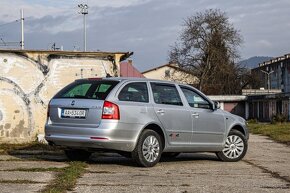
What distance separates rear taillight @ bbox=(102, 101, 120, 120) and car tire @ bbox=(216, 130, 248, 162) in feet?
11.0

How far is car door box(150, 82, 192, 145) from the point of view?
1073 cm

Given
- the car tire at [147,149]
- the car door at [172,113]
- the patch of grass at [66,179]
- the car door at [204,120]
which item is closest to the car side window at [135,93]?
the car door at [172,113]

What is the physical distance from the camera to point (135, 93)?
34.3 ft

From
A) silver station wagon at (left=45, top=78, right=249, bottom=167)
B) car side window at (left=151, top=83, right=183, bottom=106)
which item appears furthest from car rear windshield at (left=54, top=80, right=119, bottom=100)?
car side window at (left=151, top=83, right=183, bottom=106)

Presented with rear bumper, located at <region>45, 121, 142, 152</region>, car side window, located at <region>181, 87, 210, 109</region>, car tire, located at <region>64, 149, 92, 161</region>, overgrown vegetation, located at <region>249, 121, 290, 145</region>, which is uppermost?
car side window, located at <region>181, 87, 210, 109</region>

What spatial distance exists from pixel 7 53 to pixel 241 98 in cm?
6069

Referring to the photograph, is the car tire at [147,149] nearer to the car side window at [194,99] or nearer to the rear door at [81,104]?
the rear door at [81,104]

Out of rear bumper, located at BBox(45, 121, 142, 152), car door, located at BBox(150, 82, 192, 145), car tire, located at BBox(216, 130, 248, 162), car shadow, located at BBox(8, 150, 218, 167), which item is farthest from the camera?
car tire, located at BBox(216, 130, 248, 162)

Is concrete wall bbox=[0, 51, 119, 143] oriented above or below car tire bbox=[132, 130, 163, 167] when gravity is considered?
above

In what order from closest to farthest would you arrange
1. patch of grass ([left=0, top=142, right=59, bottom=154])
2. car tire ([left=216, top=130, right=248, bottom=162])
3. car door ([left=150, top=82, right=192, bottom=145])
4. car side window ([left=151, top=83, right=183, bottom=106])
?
car door ([left=150, top=82, right=192, bottom=145]), car side window ([left=151, top=83, right=183, bottom=106]), car tire ([left=216, top=130, right=248, bottom=162]), patch of grass ([left=0, top=142, right=59, bottom=154])

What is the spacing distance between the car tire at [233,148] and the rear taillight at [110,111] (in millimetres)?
3347

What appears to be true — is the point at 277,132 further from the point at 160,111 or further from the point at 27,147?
the point at 160,111

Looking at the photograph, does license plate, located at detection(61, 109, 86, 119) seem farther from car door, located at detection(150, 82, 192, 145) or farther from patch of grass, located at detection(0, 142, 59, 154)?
patch of grass, located at detection(0, 142, 59, 154)

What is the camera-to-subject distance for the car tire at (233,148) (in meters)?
12.2
